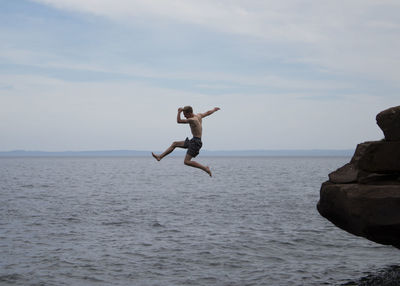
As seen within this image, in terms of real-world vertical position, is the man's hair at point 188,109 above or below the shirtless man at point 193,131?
above

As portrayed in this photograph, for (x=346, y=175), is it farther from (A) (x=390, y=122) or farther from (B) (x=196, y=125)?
(B) (x=196, y=125)

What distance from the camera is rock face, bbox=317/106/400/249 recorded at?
1229cm

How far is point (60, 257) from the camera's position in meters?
21.9

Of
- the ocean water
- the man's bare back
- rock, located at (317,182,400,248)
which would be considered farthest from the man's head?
the ocean water

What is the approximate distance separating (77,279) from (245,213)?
63.6 ft

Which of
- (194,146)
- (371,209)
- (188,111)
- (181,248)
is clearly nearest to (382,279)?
(371,209)

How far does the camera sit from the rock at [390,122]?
12.3 meters

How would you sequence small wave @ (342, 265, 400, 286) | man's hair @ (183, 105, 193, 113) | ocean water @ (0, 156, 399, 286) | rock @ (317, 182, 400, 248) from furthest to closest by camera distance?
ocean water @ (0, 156, 399, 286) → small wave @ (342, 265, 400, 286) → man's hair @ (183, 105, 193, 113) → rock @ (317, 182, 400, 248)

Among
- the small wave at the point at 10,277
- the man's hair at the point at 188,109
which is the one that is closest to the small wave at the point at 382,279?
the man's hair at the point at 188,109

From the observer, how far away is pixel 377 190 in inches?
490

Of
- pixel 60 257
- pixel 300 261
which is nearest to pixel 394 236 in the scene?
pixel 300 261

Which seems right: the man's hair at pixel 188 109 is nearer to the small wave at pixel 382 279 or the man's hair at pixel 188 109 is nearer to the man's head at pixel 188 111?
the man's head at pixel 188 111

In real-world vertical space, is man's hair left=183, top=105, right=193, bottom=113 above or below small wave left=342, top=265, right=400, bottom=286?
above

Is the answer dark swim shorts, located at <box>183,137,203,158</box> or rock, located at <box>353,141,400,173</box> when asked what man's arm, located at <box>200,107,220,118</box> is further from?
rock, located at <box>353,141,400,173</box>
